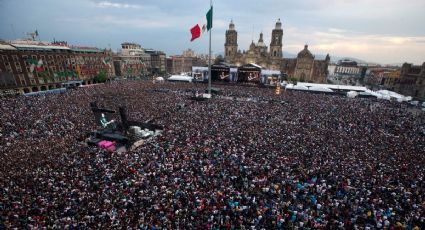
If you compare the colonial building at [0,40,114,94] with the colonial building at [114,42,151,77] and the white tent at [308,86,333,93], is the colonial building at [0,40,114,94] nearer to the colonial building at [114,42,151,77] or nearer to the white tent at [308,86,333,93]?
the colonial building at [114,42,151,77]

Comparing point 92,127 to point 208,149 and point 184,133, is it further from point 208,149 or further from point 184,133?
point 208,149

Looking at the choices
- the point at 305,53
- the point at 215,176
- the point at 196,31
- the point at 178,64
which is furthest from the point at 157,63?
the point at 215,176

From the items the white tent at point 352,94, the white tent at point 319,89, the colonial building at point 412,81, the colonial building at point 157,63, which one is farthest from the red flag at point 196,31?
the colonial building at point 157,63

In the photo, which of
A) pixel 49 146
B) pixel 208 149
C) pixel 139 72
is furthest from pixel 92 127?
pixel 139 72

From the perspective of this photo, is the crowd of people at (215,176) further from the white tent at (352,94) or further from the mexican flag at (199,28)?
the white tent at (352,94)

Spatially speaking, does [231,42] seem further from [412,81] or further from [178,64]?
[412,81]
